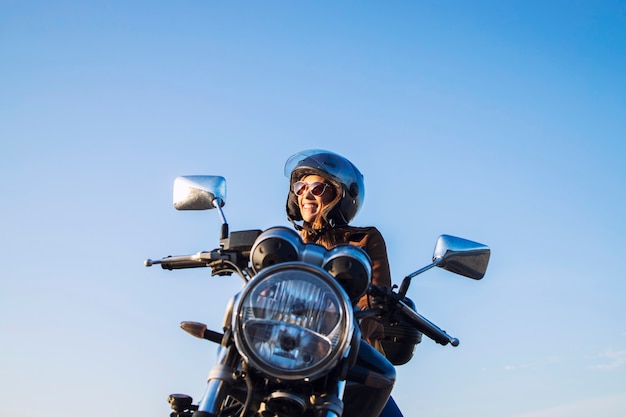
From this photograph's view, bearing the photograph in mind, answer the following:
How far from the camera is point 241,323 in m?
2.12

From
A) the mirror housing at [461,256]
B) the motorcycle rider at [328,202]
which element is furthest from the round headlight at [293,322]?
the motorcycle rider at [328,202]

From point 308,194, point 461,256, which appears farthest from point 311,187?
point 461,256

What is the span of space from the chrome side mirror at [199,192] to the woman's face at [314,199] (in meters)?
1.46

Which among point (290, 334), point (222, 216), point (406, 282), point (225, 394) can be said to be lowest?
point (225, 394)

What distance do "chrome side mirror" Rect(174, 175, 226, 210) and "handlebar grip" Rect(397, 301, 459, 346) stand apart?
3.40ft

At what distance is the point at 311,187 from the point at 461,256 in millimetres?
1724

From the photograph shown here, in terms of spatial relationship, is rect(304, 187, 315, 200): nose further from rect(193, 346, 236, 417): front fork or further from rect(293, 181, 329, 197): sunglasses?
rect(193, 346, 236, 417): front fork

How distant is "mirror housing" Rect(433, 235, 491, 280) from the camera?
3150 millimetres

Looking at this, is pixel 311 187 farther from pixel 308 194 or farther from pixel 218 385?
pixel 218 385

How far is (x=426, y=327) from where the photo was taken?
3.01m

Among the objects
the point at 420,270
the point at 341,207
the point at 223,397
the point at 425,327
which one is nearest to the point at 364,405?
the point at 425,327

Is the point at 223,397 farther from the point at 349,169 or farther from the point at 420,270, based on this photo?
the point at 349,169

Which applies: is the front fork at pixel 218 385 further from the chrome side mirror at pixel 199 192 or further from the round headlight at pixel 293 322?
the chrome side mirror at pixel 199 192

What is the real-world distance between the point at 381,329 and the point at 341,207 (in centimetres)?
146
